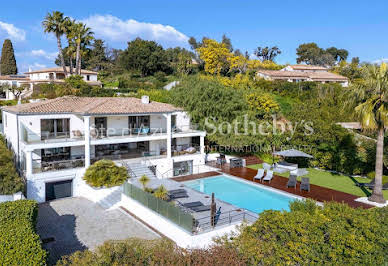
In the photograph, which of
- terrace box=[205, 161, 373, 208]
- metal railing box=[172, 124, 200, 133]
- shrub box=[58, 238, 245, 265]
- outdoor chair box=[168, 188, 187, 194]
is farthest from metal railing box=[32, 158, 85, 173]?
shrub box=[58, 238, 245, 265]

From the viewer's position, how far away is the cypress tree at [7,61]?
243ft

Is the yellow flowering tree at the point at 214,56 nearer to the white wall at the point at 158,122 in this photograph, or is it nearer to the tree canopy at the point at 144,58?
the tree canopy at the point at 144,58

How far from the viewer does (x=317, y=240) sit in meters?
10.9

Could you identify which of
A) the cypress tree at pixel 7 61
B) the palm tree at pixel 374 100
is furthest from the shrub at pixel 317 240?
the cypress tree at pixel 7 61

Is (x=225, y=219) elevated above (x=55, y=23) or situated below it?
below

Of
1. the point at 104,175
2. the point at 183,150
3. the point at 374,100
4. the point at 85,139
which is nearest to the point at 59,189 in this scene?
the point at 104,175

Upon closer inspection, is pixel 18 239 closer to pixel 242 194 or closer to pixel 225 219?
pixel 225 219

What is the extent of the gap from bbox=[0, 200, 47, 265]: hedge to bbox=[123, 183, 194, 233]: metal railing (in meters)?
5.89

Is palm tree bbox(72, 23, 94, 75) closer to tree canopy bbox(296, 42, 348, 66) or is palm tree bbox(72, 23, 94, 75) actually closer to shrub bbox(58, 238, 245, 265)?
shrub bbox(58, 238, 245, 265)

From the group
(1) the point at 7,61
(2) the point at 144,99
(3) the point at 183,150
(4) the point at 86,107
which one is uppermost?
(1) the point at 7,61

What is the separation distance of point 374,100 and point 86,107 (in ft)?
61.8

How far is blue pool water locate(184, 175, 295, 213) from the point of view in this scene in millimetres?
20203

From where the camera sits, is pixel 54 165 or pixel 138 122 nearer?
pixel 54 165

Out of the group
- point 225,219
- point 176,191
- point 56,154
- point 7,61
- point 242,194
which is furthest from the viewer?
point 7,61
